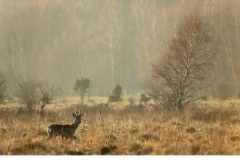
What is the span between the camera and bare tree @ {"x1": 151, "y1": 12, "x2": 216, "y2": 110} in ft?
58.3

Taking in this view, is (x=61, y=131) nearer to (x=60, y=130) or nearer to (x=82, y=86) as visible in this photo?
(x=60, y=130)

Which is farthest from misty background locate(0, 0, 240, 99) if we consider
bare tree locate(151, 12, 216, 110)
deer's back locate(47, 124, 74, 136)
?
deer's back locate(47, 124, 74, 136)

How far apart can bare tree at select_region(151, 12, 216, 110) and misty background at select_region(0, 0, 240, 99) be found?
1308 inches

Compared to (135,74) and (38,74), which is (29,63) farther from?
(135,74)

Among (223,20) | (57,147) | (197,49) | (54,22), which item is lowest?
(57,147)

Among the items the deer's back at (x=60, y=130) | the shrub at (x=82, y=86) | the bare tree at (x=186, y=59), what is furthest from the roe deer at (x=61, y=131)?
the shrub at (x=82, y=86)

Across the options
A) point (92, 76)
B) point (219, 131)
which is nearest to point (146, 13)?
point (92, 76)

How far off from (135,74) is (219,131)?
2114 inches

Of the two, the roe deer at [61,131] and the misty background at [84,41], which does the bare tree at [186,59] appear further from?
the misty background at [84,41]

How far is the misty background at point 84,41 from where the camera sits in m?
56.4

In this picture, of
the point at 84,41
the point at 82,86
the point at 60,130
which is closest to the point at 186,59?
the point at 60,130

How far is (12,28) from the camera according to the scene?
2464 inches

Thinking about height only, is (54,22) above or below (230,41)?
above

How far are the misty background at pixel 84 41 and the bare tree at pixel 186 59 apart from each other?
3323 cm
